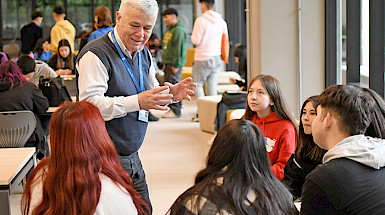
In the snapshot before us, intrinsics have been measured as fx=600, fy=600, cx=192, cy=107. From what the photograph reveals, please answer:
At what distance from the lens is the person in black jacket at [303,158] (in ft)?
11.2

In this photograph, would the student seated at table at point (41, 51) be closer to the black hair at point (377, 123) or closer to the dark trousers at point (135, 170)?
the dark trousers at point (135, 170)

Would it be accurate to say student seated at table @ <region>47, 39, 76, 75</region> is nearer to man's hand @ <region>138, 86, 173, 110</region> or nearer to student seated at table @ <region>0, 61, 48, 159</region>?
student seated at table @ <region>0, 61, 48, 159</region>

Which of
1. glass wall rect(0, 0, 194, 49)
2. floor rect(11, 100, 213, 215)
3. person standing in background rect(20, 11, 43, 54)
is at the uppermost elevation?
glass wall rect(0, 0, 194, 49)

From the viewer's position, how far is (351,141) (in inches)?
88.5

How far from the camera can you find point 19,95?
5.67 m

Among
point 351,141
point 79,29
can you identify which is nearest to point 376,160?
point 351,141

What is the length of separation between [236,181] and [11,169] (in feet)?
5.80

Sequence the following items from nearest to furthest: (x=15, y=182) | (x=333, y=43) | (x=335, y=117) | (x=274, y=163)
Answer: (x=335, y=117), (x=15, y=182), (x=274, y=163), (x=333, y=43)

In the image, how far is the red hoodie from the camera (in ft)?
13.3

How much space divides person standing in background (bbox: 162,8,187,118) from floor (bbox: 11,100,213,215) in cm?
62

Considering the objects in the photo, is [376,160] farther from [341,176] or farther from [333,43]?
[333,43]

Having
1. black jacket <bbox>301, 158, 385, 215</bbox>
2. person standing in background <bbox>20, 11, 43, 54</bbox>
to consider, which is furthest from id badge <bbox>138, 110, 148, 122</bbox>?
person standing in background <bbox>20, 11, 43, 54</bbox>

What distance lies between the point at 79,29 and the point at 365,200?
1545 centimetres

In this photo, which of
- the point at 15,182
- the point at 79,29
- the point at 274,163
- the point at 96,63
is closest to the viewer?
the point at 96,63
